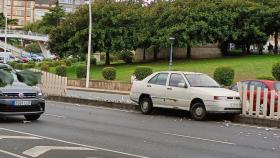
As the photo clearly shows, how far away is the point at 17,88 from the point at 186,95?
18.7ft

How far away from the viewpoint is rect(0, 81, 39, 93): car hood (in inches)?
635

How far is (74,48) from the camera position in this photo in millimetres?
64688

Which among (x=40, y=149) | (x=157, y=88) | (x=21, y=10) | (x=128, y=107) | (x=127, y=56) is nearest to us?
(x=40, y=149)

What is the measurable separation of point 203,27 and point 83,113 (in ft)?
135

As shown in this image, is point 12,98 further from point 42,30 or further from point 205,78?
point 42,30

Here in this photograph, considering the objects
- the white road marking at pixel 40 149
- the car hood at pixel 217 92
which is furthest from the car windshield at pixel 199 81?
the white road marking at pixel 40 149

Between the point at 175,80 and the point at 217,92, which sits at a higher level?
the point at 175,80

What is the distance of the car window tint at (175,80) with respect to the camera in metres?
19.9

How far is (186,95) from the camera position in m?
19.3

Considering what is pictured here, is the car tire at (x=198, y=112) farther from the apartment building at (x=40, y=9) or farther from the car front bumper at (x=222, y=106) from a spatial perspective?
the apartment building at (x=40, y=9)

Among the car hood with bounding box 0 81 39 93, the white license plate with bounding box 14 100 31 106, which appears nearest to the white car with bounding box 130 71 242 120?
the car hood with bounding box 0 81 39 93

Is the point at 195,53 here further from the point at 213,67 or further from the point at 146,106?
the point at 146,106

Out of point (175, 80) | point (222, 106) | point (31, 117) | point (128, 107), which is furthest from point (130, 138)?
point (128, 107)

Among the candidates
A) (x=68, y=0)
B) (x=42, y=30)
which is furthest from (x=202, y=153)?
(x=68, y=0)
